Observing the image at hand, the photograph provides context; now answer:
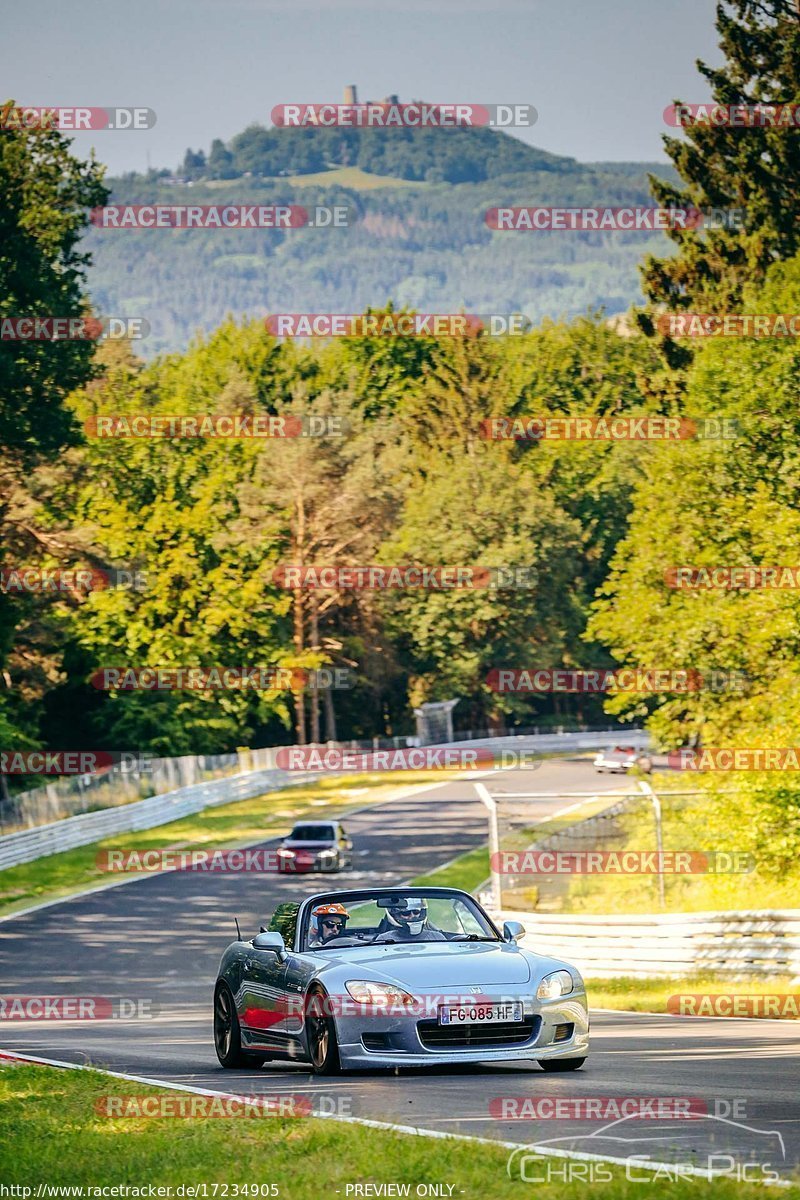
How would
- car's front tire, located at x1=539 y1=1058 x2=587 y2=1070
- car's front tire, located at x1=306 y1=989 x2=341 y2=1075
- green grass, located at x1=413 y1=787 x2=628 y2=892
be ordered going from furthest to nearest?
green grass, located at x1=413 y1=787 x2=628 y2=892, car's front tire, located at x1=539 y1=1058 x2=587 y2=1070, car's front tire, located at x1=306 y1=989 x2=341 y2=1075

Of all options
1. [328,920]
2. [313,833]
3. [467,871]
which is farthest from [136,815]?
[328,920]

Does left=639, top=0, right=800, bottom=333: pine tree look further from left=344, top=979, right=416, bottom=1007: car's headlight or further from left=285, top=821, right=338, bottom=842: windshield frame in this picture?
left=344, top=979, right=416, bottom=1007: car's headlight

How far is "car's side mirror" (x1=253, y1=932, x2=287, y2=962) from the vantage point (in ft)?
39.8

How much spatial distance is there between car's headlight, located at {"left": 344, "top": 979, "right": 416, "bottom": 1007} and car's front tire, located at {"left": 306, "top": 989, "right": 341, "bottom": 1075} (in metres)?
0.23

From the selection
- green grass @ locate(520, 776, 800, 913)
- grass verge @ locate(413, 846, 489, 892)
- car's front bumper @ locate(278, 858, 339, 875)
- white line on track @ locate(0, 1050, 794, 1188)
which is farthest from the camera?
car's front bumper @ locate(278, 858, 339, 875)

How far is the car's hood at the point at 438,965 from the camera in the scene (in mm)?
10883

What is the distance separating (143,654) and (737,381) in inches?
1181

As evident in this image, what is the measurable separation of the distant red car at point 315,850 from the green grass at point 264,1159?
33.0m

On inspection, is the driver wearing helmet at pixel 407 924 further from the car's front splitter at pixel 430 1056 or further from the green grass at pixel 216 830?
the green grass at pixel 216 830

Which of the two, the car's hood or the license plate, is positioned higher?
the car's hood

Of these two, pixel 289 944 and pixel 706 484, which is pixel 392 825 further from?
pixel 289 944

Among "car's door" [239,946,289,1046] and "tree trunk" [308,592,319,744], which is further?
"tree trunk" [308,592,319,744]

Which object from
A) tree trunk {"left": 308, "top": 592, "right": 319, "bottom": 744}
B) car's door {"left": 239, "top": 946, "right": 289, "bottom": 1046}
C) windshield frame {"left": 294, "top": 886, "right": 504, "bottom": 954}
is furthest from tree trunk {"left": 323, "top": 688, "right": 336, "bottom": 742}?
windshield frame {"left": 294, "top": 886, "right": 504, "bottom": 954}

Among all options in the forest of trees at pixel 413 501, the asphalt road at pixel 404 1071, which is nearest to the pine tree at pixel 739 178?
the forest of trees at pixel 413 501
